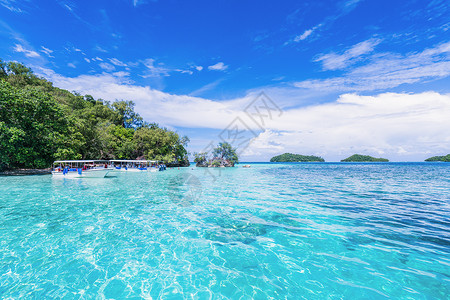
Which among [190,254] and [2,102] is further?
[2,102]

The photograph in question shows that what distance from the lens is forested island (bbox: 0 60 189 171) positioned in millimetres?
30141

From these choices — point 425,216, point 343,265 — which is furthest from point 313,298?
point 425,216

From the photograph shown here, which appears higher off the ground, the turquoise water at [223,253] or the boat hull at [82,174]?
the boat hull at [82,174]

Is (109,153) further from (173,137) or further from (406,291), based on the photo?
(406,291)

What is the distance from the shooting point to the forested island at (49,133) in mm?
30141

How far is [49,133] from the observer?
3372cm

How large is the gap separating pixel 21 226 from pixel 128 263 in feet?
25.1

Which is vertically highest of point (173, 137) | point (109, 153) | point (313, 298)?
point (173, 137)

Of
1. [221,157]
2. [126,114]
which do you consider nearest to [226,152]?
[221,157]

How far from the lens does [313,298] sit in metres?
4.71

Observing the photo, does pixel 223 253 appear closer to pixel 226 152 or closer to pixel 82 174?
pixel 82 174

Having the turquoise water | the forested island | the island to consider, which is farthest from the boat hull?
the island

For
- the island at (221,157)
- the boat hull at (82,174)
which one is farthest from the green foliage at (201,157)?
the boat hull at (82,174)

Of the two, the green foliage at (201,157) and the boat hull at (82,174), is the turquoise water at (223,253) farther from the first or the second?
the green foliage at (201,157)
